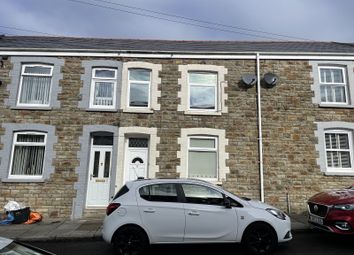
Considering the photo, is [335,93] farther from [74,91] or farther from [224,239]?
[74,91]

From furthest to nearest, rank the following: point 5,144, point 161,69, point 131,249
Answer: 1. point 161,69
2. point 5,144
3. point 131,249

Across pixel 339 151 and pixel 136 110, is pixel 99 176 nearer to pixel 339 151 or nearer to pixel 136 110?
pixel 136 110

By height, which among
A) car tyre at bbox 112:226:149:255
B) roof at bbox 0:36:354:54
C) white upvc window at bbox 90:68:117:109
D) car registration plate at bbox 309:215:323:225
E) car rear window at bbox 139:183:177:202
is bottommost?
car tyre at bbox 112:226:149:255

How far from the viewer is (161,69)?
512 inches

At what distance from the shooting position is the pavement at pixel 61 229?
877 centimetres

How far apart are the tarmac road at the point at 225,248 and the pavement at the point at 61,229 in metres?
0.27

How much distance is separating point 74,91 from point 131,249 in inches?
298

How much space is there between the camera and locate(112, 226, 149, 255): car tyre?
6773 millimetres

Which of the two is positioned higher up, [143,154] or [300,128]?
[300,128]

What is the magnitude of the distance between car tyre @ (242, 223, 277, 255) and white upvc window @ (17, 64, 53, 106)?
9.11 metres

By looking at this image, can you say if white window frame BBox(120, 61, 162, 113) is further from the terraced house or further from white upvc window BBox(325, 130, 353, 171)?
white upvc window BBox(325, 130, 353, 171)

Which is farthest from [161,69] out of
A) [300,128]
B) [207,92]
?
[300,128]

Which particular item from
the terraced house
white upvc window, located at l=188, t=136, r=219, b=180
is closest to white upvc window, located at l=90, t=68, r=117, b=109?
the terraced house

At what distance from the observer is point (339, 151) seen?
41.0 ft
